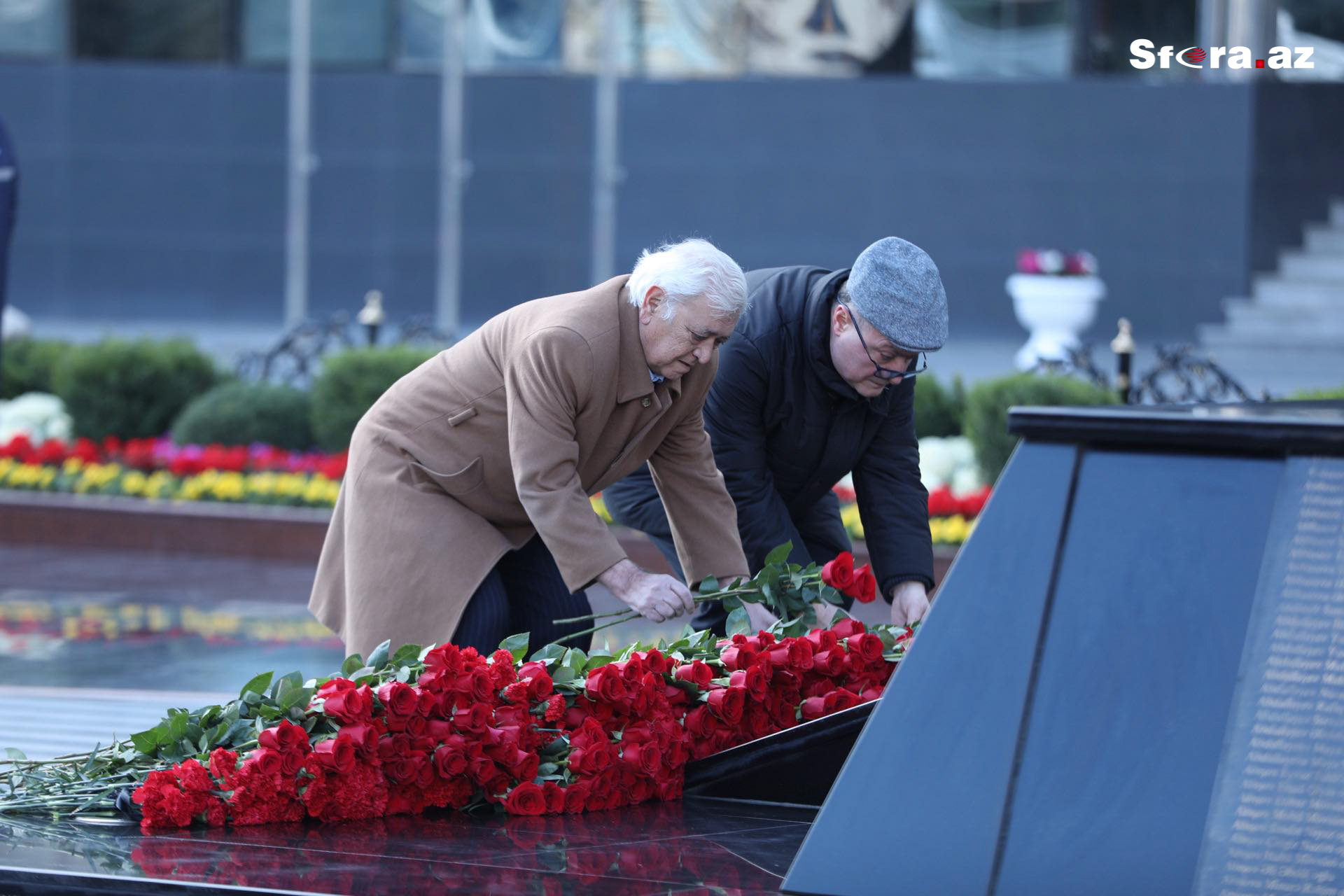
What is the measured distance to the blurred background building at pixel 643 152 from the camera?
1738 centimetres

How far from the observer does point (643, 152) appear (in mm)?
18344

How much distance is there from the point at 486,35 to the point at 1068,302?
747 centimetres

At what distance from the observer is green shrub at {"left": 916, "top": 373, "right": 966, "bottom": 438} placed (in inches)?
391

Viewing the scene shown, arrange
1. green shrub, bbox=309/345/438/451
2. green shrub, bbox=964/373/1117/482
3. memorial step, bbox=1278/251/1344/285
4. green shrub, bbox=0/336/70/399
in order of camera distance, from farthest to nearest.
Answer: memorial step, bbox=1278/251/1344/285
green shrub, bbox=0/336/70/399
green shrub, bbox=309/345/438/451
green shrub, bbox=964/373/1117/482

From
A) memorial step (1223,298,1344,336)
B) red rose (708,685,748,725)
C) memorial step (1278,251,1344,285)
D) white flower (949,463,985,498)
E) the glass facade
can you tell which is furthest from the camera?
the glass facade

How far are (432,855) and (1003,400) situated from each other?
6.94 m

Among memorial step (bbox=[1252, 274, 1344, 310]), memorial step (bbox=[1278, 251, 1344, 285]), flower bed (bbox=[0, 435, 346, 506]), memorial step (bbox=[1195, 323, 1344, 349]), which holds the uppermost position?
memorial step (bbox=[1278, 251, 1344, 285])

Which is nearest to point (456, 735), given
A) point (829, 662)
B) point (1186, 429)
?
point (829, 662)

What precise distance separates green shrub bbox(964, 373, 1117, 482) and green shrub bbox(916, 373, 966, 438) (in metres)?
0.68

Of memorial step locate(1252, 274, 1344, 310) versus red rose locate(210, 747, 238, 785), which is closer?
red rose locate(210, 747, 238, 785)

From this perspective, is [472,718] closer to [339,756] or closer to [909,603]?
[339,756]

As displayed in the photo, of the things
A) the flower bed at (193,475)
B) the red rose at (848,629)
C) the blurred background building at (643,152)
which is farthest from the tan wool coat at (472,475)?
the blurred background building at (643,152)

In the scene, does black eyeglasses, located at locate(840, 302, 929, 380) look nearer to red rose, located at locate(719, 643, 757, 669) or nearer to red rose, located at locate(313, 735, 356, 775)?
red rose, located at locate(719, 643, 757, 669)

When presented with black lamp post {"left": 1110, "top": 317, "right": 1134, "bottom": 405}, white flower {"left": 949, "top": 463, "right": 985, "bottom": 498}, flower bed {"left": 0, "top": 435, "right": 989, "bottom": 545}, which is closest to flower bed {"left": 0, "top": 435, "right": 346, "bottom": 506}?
flower bed {"left": 0, "top": 435, "right": 989, "bottom": 545}
